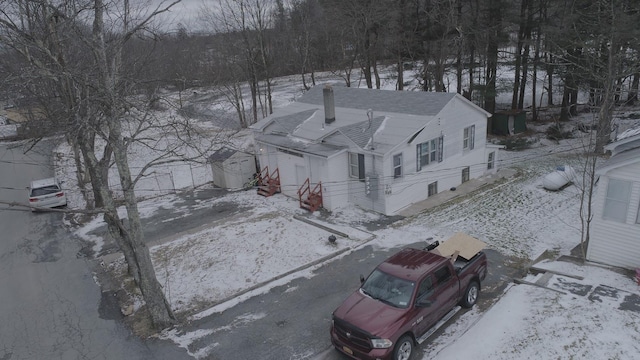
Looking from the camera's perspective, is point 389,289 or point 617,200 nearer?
point 389,289

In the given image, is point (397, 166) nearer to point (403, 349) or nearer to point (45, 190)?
point (403, 349)

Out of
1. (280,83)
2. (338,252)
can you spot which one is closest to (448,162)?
(338,252)

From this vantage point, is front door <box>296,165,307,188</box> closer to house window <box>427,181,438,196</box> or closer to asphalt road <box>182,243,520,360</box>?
house window <box>427,181,438,196</box>

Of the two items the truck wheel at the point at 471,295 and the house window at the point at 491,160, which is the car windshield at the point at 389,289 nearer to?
the truck wheel at the point at 471,295

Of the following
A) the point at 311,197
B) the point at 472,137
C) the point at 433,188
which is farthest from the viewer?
the point at 472,137

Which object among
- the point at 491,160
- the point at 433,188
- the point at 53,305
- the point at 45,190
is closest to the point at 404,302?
the point at 53,305

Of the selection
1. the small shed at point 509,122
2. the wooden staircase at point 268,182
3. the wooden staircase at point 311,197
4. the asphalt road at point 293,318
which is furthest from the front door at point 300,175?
the small shed at point 509,122

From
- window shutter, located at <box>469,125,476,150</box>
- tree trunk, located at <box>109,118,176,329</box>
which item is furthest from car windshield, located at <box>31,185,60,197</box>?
window shutter, located at <box>469,125,476,150</box>

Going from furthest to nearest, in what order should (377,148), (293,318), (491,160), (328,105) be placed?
(491,160)
(328,105)
(377,148)
(293,318)
